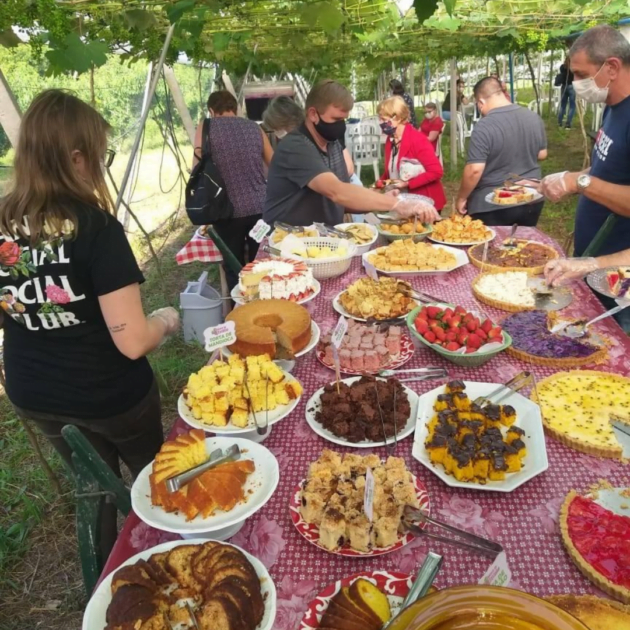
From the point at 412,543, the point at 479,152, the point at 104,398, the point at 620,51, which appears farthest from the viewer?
the point at 479,152

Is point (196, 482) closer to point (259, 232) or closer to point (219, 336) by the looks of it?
point (219, 336)

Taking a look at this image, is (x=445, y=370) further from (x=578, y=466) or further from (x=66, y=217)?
(x=66, y=217)

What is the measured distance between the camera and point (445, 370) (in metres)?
2.03

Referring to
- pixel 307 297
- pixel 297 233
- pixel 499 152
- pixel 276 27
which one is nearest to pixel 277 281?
pixel 307 297

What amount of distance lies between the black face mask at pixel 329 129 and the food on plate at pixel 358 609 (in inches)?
129

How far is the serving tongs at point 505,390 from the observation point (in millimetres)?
1732

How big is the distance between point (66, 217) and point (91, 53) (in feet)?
5.35

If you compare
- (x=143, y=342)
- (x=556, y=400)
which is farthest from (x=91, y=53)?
(x=556, y=400)

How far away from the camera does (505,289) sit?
2.70 meters

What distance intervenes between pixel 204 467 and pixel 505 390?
1106mm

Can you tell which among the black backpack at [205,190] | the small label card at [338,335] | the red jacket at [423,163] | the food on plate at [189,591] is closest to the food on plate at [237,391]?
the small label card at [338,335]

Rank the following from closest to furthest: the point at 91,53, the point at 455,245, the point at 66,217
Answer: the point at 66,217
the point at 91,53
the point at 455,245

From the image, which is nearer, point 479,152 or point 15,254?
point 15,254

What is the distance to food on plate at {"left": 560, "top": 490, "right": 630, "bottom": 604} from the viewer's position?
1.13 m
